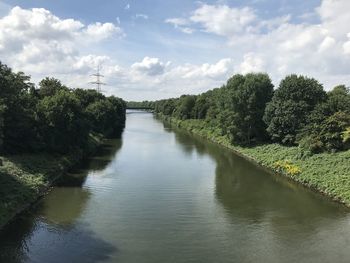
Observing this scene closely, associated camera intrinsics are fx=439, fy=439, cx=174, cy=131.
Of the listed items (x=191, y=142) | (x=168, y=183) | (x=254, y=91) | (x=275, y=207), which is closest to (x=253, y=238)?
(x=275, y=207)

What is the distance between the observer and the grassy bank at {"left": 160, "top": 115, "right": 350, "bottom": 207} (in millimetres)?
38906

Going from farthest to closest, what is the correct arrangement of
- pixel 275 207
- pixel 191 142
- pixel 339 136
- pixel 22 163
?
pixel 191 142 → pixel 339 136 → pixel 22 163 → pixel 275 207

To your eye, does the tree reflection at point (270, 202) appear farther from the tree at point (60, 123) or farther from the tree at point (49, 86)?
the tree at point (49, 86)

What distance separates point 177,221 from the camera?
30812mm

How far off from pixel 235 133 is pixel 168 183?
31.8m

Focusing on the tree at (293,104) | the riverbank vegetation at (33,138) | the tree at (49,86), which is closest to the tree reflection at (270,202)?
the tree at (293,104)

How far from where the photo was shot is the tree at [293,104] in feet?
189

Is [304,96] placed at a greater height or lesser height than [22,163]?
greater

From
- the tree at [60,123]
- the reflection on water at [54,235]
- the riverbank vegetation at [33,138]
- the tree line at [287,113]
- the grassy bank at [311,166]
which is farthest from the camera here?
the tree at [60,123]

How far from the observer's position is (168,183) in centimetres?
4369

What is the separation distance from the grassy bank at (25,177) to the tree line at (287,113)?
1107 inches

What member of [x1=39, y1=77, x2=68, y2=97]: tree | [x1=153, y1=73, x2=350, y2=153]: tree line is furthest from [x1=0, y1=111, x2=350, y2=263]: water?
[x1=39, y1=77, x2=68, y2=97]: tree

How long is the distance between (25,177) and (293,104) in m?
35.6

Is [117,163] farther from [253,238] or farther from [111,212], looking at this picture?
[253,238]
